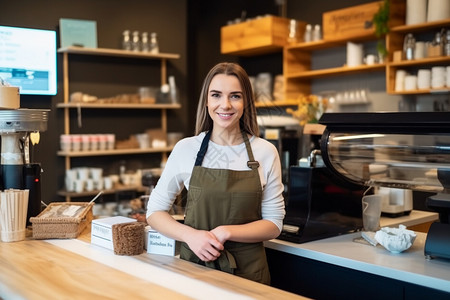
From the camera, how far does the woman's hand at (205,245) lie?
1628mm

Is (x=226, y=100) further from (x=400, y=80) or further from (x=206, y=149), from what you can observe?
(x=400, y=80)

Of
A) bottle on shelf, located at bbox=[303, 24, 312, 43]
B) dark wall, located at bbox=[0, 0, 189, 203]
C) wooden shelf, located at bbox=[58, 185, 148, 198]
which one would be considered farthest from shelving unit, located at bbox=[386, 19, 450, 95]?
wooden shelf, located at bbox=[58, 185, 148, 198]

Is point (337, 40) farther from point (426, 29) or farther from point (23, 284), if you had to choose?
point (23, 284)

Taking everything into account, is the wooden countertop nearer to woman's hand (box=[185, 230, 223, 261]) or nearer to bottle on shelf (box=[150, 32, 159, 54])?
woman's hand (box=[185, 230, 223, 261])

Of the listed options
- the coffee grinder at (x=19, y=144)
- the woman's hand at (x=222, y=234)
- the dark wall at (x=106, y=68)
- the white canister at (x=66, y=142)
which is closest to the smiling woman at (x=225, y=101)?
the woman's hand at (x=222, y=234)

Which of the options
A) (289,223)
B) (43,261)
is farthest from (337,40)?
(43,261)

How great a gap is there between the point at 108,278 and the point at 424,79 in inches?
137

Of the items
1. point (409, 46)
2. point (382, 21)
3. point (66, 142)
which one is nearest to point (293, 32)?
point (382, 21)

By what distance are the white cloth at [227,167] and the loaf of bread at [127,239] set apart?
0.27 feet

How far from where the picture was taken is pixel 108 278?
1533 mm

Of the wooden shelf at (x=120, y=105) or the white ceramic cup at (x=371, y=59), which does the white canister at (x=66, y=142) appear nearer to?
the wooden shelf at (x=120, y=105)

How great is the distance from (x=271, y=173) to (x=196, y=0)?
4832mm

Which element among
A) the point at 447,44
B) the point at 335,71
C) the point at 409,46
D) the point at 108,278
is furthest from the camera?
the point at 335,71

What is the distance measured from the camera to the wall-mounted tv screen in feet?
13.8
